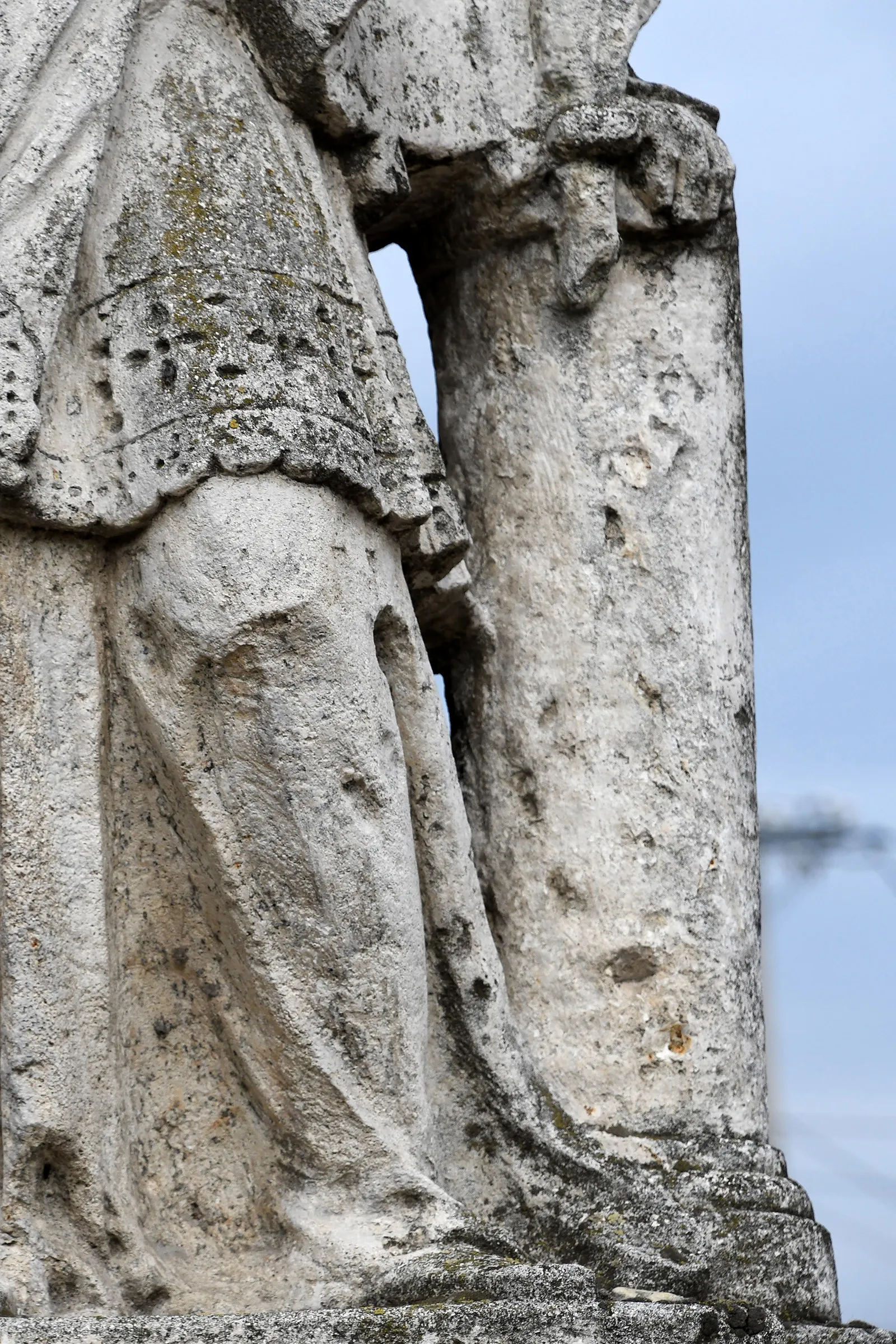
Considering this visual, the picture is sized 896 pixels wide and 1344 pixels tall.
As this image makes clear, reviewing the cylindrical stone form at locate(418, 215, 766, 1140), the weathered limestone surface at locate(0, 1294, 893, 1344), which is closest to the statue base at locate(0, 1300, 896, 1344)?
the weathered limestone surface at locate(0, 1294, 893, 1344)

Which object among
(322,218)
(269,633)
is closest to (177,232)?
(322,218)

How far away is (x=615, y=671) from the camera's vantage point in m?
4.28

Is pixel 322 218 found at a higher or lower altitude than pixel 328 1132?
higher

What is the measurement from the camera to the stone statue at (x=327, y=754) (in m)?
3.54

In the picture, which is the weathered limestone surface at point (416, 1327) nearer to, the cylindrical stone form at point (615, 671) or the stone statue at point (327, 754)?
the stone statue at point (327, 754)

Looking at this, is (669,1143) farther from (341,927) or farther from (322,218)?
(322,218)

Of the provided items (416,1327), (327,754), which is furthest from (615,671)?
(416,1327)

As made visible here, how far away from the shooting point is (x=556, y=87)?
4.37m

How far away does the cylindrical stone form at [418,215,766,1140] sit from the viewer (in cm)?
416

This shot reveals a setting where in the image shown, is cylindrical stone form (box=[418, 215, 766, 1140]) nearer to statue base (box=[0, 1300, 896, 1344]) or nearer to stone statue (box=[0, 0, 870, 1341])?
stone statue (box=[0, 0, 870, 1341])

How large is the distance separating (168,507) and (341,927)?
0.69m

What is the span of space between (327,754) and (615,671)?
34.3 inches

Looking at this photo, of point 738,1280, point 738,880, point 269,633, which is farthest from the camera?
point 738,880

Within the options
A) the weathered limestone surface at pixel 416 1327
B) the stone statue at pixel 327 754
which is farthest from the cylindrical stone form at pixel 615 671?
the weathered limestone surface at pixel 416 1327
